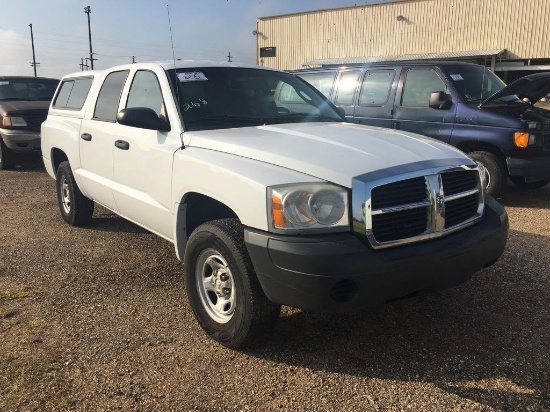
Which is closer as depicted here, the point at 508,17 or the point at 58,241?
the point at 58,241

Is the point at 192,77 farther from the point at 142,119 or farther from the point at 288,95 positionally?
the point at 288,95

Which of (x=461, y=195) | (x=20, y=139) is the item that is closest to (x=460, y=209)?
(x=461, y=195)

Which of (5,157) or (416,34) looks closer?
(5,157)

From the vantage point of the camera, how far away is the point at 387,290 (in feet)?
8.27

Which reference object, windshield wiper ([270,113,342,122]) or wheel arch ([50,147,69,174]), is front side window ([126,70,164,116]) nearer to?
windshield wiper ([270,113,342,122])

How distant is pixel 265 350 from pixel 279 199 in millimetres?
1016

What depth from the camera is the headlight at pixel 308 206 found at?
2.54 metres

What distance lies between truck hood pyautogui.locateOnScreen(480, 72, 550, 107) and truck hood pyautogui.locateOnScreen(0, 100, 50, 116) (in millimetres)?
8445

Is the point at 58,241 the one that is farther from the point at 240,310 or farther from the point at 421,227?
the point at 421,227

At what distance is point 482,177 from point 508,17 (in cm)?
2829

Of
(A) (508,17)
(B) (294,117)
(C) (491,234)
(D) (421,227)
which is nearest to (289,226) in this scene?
(D) (421,227)

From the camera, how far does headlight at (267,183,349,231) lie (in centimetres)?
254

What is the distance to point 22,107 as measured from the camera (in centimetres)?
1007

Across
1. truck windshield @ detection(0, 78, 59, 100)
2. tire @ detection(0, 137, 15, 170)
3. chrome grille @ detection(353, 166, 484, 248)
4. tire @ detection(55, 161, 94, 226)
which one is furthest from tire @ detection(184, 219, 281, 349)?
truck windshield @ detection(0, 78, 59, 100)
